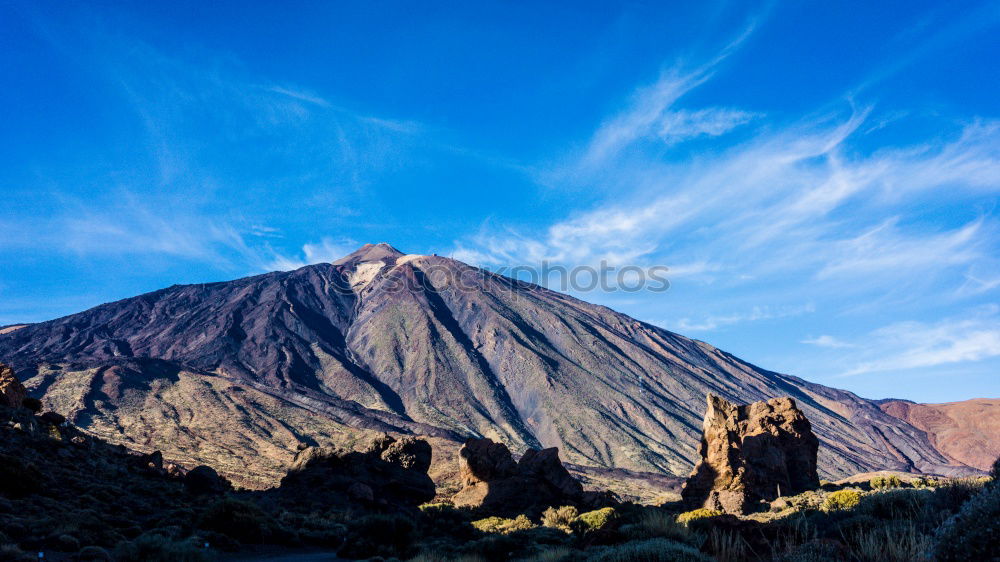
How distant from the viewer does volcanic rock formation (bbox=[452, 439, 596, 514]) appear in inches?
1041

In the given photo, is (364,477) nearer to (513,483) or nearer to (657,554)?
(513,483)

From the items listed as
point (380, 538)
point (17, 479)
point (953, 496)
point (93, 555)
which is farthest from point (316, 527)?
point (953, 496)

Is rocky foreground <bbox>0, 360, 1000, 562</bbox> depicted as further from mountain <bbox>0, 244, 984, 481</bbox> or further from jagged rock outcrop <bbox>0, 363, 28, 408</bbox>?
mountain <bbox>0, 244, 984, 481</bbox>

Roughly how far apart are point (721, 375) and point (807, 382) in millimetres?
53308

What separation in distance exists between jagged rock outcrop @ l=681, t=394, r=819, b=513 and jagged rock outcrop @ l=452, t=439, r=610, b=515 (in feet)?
17.1

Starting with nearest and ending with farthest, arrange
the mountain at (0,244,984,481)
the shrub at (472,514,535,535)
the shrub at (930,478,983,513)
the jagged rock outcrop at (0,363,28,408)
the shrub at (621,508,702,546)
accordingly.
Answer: the shrub at (930,478,983,513), the shrub at (621,508,702,546), the shrub at (472,514,535,535), the jagged rock outcrop at (0,363,28,408), the mountain at (0,244,984,481)

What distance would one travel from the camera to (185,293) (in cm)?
14950

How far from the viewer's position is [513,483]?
2739 centimetres

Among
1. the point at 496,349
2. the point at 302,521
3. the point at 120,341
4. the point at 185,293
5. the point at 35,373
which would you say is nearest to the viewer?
the point at 302,521

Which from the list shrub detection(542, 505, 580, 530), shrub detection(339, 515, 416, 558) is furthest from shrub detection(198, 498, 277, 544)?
shrub detection(542, 505, 580, 530)

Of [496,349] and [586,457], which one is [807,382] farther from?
[586,457]

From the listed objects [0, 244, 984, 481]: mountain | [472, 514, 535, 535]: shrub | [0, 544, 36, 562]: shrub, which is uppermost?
[0, 244, 984, 481]: mountain

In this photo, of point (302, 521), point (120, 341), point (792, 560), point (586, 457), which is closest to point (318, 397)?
point (586, 457)

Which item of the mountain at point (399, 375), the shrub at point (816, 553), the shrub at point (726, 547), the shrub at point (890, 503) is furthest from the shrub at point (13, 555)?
the mountain at point (399, 375)
